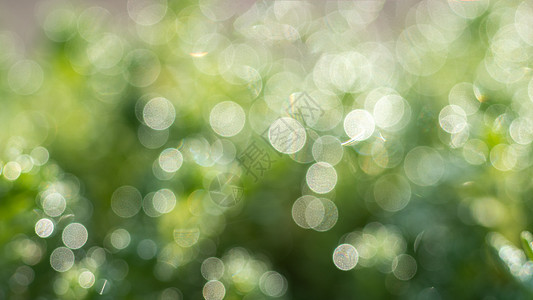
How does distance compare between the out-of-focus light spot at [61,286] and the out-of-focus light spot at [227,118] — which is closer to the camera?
the out-of-focus light spot at [61,286]

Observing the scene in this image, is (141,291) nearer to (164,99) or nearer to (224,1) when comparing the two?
(164,99)

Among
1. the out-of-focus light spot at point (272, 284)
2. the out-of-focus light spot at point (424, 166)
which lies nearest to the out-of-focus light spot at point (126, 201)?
the out-of-focus light spot at point (272, 284)

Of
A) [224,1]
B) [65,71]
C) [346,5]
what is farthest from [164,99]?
[346,5]

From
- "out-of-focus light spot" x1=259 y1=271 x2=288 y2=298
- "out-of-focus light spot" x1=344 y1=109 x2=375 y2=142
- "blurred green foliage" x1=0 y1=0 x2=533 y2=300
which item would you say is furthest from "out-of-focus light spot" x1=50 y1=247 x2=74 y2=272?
"out-of-focus light spot" x1=344 y1=109 x2=375 y2=142

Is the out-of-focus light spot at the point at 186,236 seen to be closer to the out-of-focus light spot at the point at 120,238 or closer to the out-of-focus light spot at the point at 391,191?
the out-of-focus light spot at the point at 120,238

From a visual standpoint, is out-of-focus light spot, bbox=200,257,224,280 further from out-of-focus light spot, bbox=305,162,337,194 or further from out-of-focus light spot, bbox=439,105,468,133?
out-of-focus light spot, bbox=439,105,468,133

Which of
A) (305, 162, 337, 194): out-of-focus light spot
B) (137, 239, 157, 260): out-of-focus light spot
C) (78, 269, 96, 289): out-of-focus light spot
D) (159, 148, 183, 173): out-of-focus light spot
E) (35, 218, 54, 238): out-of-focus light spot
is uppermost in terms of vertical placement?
(35, 218, 54, 238): out-of-focus light spot

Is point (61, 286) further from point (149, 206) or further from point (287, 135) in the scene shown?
point (287, 135)
